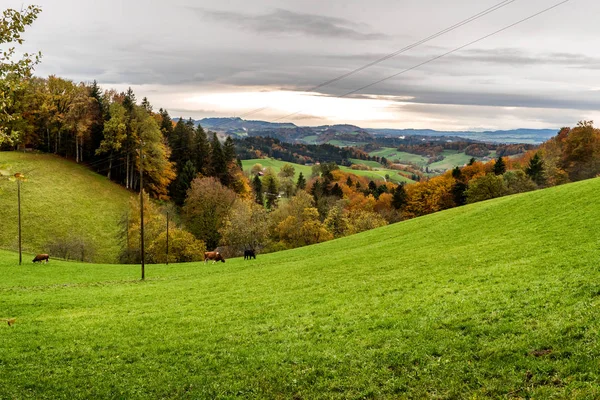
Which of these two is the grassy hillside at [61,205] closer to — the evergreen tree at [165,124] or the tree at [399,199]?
the evergreen tree at [165,124]

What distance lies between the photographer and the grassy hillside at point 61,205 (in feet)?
219

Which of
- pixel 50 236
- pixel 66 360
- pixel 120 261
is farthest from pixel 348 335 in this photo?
pixel 50 236

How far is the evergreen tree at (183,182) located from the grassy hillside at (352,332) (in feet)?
217

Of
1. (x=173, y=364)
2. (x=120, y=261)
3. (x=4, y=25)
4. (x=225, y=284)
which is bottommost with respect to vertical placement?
(x=120, y=261)

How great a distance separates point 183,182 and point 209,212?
17379mm

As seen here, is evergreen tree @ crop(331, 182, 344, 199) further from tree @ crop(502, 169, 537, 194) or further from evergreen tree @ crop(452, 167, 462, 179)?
tree @ crop(502, 169, 537, 194)

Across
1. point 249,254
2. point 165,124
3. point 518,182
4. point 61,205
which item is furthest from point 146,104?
point 518,182

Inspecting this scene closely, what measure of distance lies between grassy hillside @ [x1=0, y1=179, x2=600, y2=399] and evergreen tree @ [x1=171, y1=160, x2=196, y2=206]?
2599 inches

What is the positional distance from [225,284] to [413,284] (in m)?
15.4

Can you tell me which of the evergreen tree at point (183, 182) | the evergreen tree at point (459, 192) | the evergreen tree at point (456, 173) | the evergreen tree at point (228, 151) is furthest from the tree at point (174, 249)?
the evergreen tree at point (456, 173)

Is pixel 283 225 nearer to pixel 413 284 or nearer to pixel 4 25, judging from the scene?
pixel 413 284

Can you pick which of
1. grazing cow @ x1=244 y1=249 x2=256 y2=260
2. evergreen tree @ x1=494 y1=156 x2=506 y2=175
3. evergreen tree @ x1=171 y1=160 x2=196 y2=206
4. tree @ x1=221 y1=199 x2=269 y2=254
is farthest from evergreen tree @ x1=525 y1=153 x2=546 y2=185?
evergreen tree @ x1=171 y1=160 x2=196 y2=206

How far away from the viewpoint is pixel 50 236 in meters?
66.9

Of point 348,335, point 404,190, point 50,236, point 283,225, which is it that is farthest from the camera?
point 404,190
